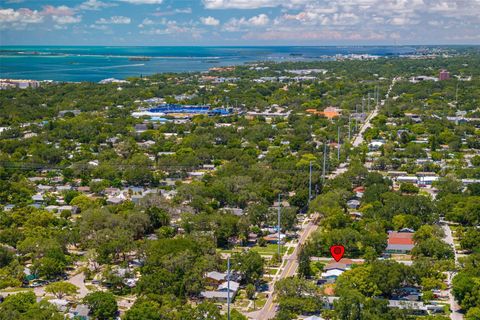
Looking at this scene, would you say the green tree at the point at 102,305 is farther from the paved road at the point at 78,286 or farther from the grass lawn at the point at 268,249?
the grass lawn at the point at 268,249

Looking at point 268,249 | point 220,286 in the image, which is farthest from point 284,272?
point 220,286

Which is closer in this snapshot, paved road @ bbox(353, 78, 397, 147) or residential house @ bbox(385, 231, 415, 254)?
residential house @ bbox(385, 231, 415, 254)

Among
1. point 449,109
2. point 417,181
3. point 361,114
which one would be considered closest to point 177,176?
point 417,181

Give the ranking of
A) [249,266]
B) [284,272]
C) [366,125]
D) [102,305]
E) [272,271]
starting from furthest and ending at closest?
[366,125] → [272,271] → [284,272] → [249,266] → [102,305]

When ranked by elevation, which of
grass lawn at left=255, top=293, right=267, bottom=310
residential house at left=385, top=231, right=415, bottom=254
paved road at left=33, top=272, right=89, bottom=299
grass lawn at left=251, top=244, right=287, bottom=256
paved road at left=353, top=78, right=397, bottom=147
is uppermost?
paved road at left=353, top=78, right=397, bottom=147

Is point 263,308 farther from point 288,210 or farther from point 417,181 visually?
point 417,181

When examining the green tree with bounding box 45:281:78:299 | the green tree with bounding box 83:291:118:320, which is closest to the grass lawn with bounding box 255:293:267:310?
the green tree with bounding box 83:291:118:320

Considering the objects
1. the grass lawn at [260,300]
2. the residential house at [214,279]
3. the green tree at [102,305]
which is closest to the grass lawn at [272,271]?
the grass lawn at [260,300]

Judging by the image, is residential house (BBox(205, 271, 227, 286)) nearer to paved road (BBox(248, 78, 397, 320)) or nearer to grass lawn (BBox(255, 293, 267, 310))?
grass lawn (BBox(255, 293, 267, 310))

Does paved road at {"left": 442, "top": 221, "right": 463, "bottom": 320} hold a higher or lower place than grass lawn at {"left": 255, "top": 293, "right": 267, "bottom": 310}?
higher

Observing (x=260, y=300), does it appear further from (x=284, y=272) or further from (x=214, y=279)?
(x=284, y=272)

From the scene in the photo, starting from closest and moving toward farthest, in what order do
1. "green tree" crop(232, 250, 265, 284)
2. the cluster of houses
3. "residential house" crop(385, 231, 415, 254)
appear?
the cluster of houses, "green tree" crop(232, 250, 265, 284), "residential house" crop(385, 231, 415, 254)
